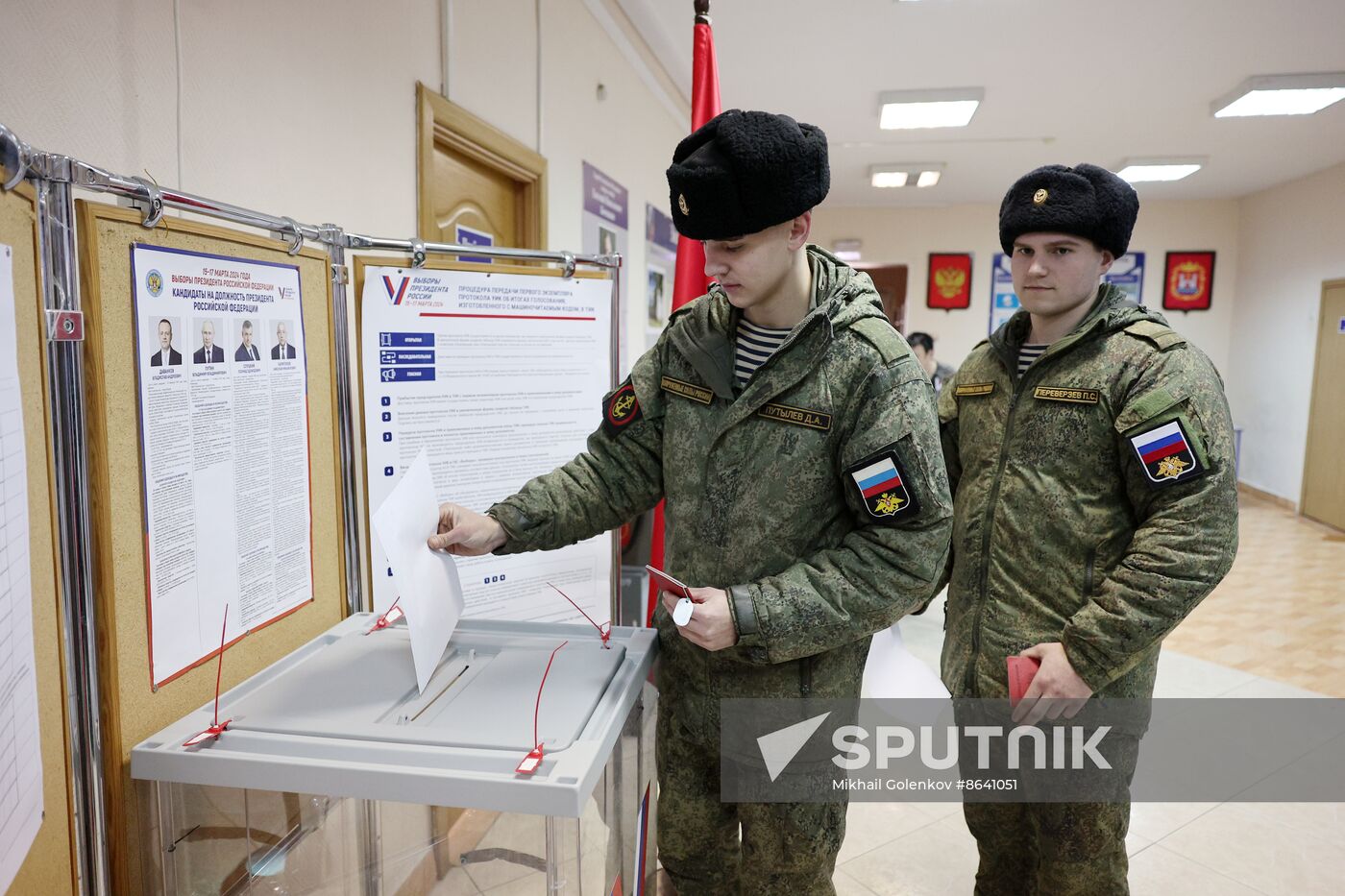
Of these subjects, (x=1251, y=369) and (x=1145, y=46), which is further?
(x=1251, y=369)

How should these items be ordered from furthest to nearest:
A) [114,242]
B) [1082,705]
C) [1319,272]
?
[1319,272] < [1082,705] < [114,242]

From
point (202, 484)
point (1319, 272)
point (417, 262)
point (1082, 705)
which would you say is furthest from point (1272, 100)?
point (202, 484)

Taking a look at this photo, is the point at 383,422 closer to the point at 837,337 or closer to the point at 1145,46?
the point at 837,337

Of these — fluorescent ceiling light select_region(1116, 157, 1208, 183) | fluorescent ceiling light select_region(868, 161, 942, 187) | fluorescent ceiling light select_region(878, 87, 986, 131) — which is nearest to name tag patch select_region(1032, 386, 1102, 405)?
fluorescent ceiling light select_region(878, 87, 986, 131)

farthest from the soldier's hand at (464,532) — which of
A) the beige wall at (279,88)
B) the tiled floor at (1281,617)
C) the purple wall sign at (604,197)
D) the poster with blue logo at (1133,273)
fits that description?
the poster with blue logo at (1133,273)

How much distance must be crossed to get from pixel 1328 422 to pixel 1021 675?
22.0 feet

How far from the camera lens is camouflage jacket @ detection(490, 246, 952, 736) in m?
1.03

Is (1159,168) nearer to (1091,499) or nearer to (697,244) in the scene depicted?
(697,244)

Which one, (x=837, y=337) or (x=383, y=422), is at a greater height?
(x=837, y=337)

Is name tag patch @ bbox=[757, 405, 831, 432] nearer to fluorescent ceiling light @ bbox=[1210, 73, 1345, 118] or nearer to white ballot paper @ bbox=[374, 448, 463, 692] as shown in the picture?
white ballot paper @ bbox=[374, 448, 463, 692]

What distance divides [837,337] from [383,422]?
87 cm

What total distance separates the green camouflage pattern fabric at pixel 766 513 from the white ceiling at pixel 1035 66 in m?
2.89

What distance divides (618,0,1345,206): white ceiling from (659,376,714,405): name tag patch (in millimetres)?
2868

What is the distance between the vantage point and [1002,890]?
4.95 ft
